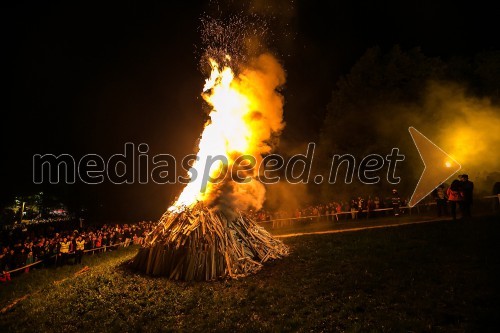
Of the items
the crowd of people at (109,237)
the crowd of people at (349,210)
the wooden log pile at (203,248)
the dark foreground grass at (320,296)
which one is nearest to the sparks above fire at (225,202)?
the wooden log pile at (203,248)

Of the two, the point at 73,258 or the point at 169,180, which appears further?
the point at 169,180

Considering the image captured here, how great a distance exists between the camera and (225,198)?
1478 centimetres

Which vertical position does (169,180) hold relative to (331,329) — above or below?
above

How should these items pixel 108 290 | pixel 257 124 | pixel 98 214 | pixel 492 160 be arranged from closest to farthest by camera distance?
pixel 108 290
pixel 257 124
pixel 492 160
pixel 98 214

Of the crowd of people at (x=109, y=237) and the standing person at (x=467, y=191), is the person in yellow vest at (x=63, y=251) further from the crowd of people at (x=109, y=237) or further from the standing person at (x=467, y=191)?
the standing person at (x=467, y=191)

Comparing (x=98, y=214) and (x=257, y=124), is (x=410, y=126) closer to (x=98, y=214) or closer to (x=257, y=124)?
(x=257, y=124)

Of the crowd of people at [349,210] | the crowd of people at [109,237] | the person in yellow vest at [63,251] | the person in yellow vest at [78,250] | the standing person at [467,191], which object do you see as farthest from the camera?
the crowd of people at [349,210]

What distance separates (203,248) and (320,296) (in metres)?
4.57

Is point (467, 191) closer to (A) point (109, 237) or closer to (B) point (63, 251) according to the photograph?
(B) point (63, 251)

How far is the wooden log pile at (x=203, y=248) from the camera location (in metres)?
12.2

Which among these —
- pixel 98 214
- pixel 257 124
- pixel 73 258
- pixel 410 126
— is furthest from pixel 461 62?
pixel 98 214

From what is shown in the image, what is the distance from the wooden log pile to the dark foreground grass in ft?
1.73

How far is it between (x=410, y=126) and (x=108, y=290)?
84.6 feet

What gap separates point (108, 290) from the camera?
11688mm
